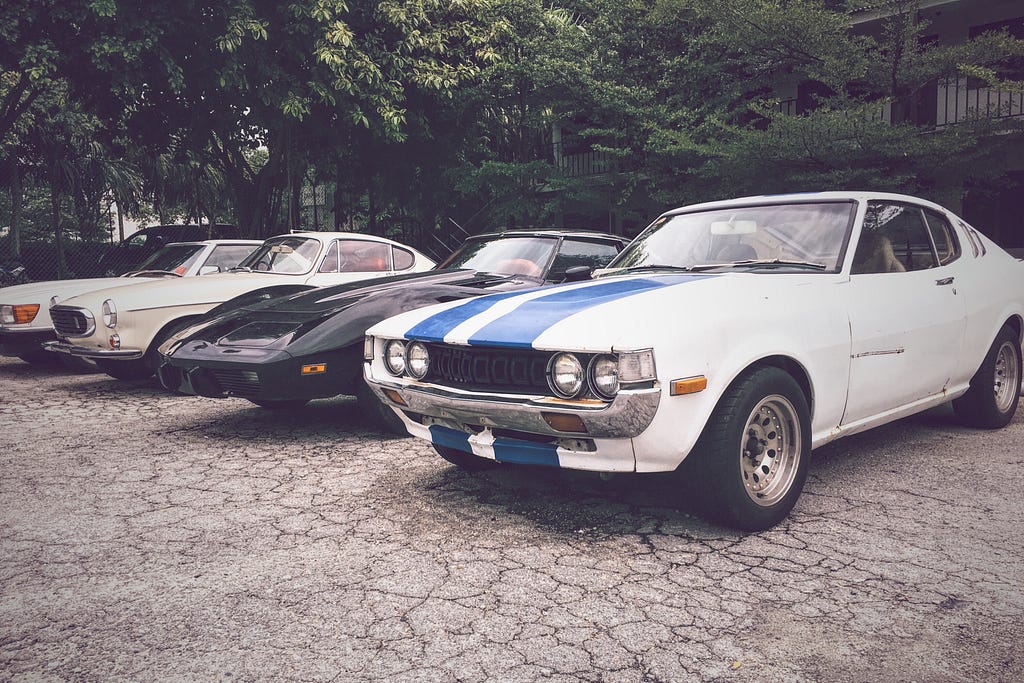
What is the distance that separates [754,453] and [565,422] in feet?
3.01

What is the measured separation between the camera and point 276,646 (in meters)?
2.58

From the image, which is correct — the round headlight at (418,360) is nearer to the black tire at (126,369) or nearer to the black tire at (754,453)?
the black tire at (754,453)

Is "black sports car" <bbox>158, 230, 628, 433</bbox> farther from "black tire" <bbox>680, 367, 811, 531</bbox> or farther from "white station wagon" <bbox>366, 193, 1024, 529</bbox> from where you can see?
"black tire" <bbox>680, 367, 811, 531</bbox>

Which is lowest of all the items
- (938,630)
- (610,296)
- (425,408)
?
(938,630)

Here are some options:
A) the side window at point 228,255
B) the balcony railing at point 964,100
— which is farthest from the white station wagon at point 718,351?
the balcony railing at point 964,100

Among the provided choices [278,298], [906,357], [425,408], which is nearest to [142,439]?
[278,298]

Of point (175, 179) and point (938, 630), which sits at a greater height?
point (175, 179)

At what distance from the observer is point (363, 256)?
7934 mm

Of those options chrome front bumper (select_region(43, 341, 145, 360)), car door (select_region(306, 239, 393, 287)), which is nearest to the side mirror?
car door (select_region(306, 239, 393, 287))

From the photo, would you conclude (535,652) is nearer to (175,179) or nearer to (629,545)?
(629,545)

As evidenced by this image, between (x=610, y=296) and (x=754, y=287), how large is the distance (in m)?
0.64

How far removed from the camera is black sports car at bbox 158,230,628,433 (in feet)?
16.9

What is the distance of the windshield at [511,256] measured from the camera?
6.27 metres

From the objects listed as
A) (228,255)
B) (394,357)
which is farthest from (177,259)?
(394,357)
